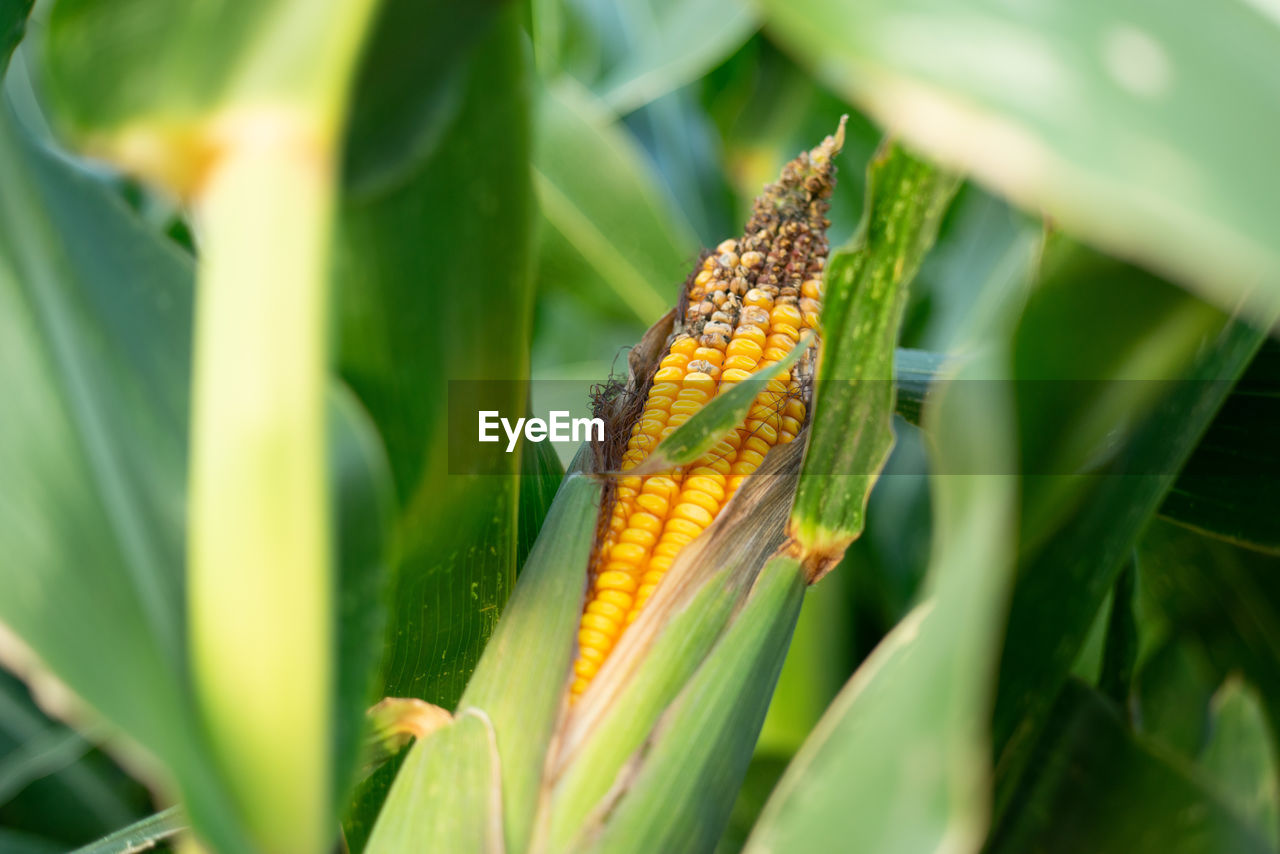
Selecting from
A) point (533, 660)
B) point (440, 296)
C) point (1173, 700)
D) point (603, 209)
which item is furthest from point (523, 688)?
point (603, 209)

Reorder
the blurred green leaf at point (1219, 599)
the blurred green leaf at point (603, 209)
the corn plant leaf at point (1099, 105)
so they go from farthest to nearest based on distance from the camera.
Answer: the blurred green leaf at point (603, 209), the blurred green leaf at point (1219, 599), the corn plant leaf at point (1099, 105)

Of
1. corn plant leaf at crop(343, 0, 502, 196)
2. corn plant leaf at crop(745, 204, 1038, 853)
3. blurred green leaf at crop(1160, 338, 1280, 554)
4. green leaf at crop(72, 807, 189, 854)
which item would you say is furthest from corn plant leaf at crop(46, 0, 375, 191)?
blurred green leaf at crop(1160, 338, 1280, 554)

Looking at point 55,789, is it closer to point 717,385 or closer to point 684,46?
point 717,385

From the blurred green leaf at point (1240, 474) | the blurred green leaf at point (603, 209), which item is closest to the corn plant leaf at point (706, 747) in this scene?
the blurred green leaf at point (1240, 474)

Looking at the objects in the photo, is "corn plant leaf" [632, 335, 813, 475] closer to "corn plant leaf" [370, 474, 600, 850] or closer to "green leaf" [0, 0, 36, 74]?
"corn plant leaf" [370, 474, 600, 850]

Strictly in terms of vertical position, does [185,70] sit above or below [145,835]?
above

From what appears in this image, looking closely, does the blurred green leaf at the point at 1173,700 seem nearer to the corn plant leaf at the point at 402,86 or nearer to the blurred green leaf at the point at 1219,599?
the blurred green leaf at the point at 1219,599

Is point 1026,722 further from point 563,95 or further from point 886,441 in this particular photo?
point 563,95

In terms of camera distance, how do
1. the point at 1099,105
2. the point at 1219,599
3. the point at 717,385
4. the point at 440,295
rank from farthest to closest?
the point at 1219,599, the point at 717,385, the point at 440,295, the point at 1099,105
